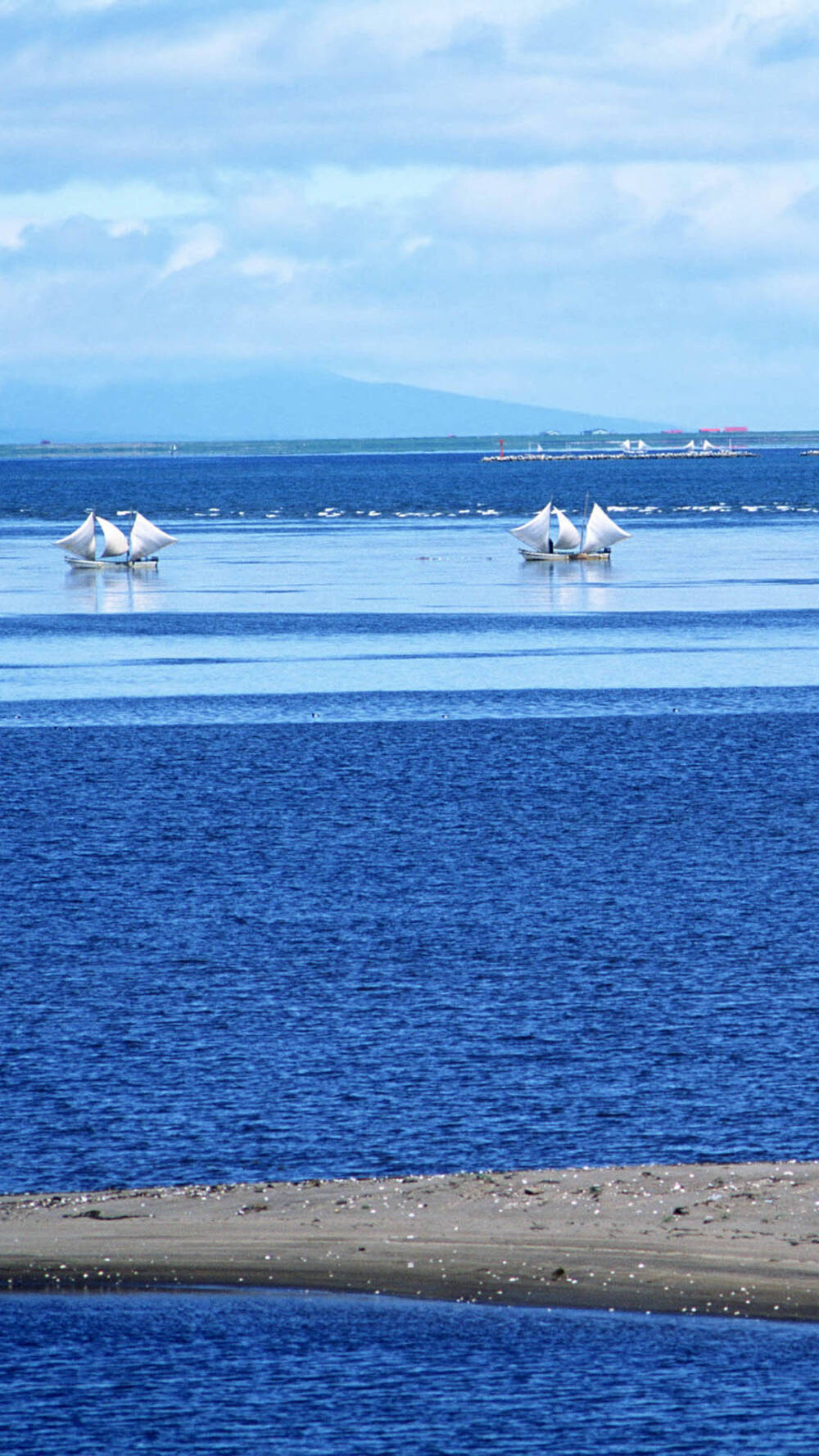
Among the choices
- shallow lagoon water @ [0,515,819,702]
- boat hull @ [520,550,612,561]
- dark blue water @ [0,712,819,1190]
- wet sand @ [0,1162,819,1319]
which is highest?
boat hull @ [520,550,612,561]

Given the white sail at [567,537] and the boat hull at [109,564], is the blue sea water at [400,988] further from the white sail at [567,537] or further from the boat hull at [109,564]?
the white sail at [567,537]

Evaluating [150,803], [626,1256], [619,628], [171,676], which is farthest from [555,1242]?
[619,628]

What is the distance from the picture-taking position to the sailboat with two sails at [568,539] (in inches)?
5241

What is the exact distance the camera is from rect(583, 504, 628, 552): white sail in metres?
133

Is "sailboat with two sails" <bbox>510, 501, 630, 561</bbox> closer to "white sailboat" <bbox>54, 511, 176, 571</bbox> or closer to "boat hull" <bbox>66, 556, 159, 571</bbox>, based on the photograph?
"white sailboat" <bbox>54, 511, 176, 571</bbox>

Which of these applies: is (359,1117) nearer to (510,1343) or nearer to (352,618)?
(510,1343)

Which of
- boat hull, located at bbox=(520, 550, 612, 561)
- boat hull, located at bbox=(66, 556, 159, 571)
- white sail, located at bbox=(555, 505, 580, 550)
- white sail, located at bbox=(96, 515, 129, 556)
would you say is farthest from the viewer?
white sail, located at bbox=(555, 505, 580, 550)

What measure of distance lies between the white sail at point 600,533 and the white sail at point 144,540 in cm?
2566

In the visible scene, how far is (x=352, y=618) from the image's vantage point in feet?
294

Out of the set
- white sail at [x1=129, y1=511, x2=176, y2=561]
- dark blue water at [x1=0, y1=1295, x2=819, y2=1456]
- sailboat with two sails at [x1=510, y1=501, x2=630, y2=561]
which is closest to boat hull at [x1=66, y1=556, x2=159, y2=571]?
white sail at [x1=129, y1=511, x2=176, y2=561]

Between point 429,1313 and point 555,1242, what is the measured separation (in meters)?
1.29

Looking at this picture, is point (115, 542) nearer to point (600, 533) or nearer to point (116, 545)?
point (116, 545)

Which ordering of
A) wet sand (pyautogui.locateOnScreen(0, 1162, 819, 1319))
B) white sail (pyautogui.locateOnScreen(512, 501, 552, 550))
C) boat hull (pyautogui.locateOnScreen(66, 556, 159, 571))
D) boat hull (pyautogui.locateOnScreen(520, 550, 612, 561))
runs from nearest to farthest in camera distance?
wet sand (pyautogui.locateOnScreen(0, 1162, 819, 1319)) < boat hull (pyautogui.locateOnScreen(66, 556, 159, 571)) < boat hull (pyautogui.locateOnScreen(520, 550, 612, 561)) < white sail (pyautogui.locateOnScreen(512, 501, 552, 550))

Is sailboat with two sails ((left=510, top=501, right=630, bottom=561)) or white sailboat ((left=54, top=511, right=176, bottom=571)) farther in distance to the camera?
sailboat with two sails ((left=510, top=501, right=630, bottom=561))
